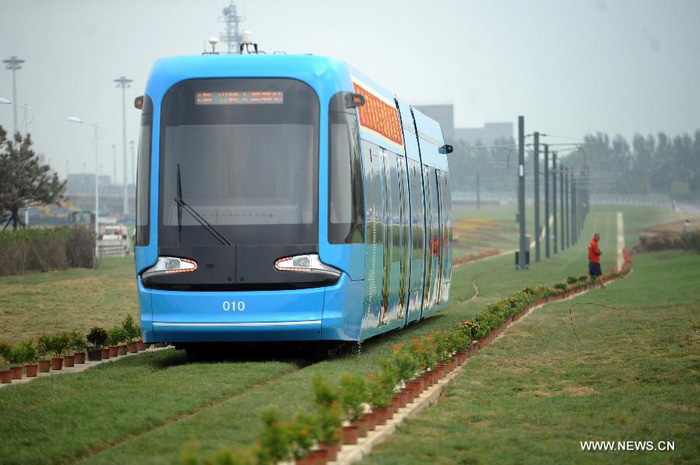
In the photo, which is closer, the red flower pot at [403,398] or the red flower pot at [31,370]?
the red flower pot at [403,398]

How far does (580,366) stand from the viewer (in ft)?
63.2

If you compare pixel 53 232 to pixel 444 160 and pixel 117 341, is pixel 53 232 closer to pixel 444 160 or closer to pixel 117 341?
pixel 444 160

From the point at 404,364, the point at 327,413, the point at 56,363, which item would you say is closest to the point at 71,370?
the point at 56,363

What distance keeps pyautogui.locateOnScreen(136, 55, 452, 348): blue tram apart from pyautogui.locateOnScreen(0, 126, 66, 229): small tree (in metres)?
42.3

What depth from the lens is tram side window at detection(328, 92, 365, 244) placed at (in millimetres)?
18109

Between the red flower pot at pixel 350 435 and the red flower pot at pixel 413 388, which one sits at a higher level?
the red flower pot at pixel 350 435

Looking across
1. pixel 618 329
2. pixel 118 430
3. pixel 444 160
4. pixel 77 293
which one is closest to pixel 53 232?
pixel 77 293

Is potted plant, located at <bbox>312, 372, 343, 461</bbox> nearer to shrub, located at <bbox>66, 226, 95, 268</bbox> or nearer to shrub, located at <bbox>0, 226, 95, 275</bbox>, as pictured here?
shrub, located at <bbox>0, 226, 95, 275</bbox>

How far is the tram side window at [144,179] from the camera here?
18.1 meters

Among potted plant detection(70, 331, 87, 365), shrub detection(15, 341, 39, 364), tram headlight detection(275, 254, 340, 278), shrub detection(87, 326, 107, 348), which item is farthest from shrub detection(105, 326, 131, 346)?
tram headlight detection(275, 254, 340, 278)

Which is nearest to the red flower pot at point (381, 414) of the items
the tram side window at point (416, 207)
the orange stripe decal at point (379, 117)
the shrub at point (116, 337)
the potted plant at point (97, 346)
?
the orange stripe decal at point (379, 117)

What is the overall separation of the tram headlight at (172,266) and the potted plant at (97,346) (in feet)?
9.27

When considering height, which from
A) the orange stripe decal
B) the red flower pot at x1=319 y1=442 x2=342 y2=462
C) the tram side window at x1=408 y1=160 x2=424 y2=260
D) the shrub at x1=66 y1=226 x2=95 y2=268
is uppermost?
the orange stripe decal

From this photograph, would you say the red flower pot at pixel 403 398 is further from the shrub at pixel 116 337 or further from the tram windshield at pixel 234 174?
the shrub at pixel 116 337
